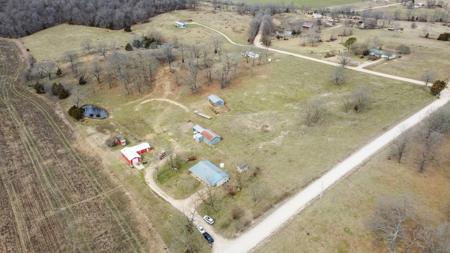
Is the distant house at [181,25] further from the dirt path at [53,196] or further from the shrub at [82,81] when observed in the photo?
the dirt path at [53,196]

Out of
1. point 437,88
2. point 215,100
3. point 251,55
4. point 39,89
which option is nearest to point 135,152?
point 215,100

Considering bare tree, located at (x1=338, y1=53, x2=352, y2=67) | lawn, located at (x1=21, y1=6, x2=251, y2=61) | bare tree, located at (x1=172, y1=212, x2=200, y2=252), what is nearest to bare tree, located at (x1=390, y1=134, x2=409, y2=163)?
bare tree, located at (x1=172, y1=212, x2=200, y2=252)

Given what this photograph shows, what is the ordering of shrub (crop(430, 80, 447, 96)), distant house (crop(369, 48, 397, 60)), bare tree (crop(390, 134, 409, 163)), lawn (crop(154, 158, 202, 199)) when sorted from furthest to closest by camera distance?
1. distant house (crop(369, 48, 397, 60))
2. shrub (crop(430, 80, 447, 96))
3. lawn (crop(154, 158, 202, 199))
4. bare tree (crop(390, 134, 409, 163))

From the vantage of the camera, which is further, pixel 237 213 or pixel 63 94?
pixel 63 94

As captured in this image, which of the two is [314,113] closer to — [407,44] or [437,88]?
[437,88]

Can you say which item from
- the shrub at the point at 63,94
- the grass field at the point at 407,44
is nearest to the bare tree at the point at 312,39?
the grass field at the point at 407,44

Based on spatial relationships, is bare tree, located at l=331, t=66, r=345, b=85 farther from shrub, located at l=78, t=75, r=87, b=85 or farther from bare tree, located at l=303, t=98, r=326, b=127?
shrub, located at l=78, t=75, r=87, b=85

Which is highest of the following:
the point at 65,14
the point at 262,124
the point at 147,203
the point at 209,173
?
the point at 65,14

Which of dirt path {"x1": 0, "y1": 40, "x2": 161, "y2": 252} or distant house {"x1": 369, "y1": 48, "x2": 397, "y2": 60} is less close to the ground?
distant house {"x1": 369, "y1": 48, "x2": 397, "y2": 60}
